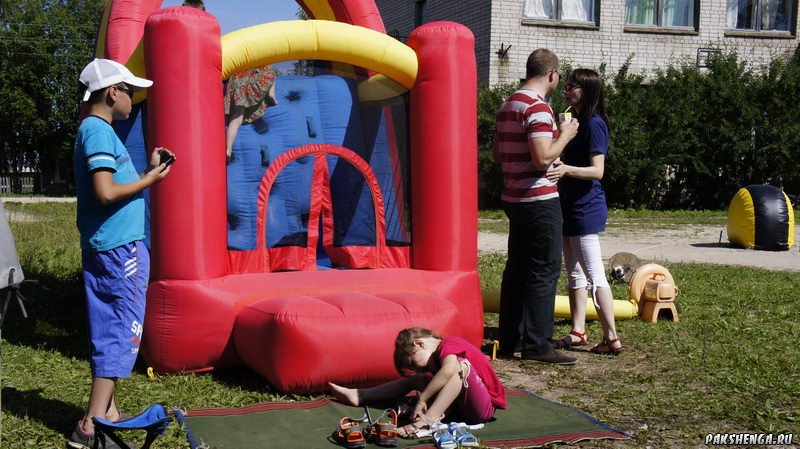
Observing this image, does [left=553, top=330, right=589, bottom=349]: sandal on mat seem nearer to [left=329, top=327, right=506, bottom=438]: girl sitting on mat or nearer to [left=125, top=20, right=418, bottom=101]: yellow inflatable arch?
[left=329, top=327, right=506, bottom=438]: girl sitting on mat

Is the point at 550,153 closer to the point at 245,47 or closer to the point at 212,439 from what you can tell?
the point at 245,47

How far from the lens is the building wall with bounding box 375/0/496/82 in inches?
774

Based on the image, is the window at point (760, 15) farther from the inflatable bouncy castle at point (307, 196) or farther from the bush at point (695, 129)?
the inflatable bouncy castle at point (307, 196)

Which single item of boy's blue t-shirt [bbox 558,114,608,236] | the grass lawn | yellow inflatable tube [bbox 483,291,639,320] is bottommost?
the grass lawn

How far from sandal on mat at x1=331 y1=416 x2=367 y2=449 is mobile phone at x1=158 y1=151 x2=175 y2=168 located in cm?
140

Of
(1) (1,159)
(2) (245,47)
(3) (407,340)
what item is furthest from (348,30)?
(1) (1,159)

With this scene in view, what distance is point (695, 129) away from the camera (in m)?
19.4

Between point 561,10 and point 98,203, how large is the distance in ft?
58.1

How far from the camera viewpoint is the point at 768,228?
1168 centimetres

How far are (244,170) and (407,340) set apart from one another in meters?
2.01

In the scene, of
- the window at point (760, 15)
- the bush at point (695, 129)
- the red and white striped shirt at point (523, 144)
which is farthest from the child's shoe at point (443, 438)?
the window at point (760, 15)

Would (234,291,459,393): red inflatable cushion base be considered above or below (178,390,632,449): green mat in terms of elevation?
above

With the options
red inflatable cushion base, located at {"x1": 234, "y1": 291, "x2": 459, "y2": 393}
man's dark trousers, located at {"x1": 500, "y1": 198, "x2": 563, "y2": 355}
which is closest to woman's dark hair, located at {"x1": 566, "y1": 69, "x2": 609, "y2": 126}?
man's dark trousers, located at {"x1": 500, "y1": 198, "x2": 563, "y2": 355}

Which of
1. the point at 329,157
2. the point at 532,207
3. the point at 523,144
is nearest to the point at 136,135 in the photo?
the point at 329,157
